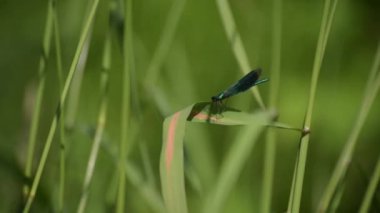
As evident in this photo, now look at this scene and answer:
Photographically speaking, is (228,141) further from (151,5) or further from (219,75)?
(151,5)

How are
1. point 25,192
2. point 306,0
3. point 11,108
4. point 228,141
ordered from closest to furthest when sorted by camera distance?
point 25,192
point 228,141
point 11,108
point 306,0

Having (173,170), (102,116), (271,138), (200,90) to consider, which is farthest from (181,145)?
(200,90)

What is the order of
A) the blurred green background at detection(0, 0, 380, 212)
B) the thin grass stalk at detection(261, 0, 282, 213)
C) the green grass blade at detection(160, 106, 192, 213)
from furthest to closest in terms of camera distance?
the blurred green background at detection(0, 0, 380, 212), the thin grass stalk at detection(261, 0, 282, 213), the green grass blade at detection(160, 106, 192, 213)

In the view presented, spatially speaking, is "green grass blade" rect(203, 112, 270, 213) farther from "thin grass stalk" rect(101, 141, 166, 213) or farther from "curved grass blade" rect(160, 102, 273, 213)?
"thin grass stalk" rect(101, 141, 166, 213)

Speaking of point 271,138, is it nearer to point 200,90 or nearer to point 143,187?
point 143,187

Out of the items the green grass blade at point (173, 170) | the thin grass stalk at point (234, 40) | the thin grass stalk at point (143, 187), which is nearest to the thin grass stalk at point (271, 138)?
the thin grass stalk at point (234, 40)

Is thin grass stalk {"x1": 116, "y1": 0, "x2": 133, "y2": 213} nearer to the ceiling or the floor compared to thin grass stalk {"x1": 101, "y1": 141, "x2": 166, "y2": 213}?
nearer to the ceiling

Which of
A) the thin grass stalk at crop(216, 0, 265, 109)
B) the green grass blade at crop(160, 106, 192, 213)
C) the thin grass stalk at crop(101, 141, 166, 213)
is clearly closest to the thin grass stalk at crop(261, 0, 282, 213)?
the thin grass stalk at crop(216, 0, 265, 109)

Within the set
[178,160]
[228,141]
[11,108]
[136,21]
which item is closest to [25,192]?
[178,160]
